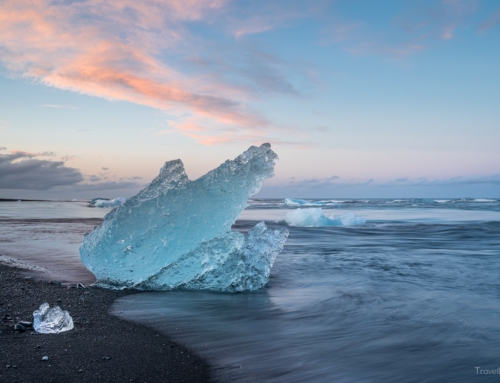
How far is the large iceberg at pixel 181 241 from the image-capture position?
6137mm

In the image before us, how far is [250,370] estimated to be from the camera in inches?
133

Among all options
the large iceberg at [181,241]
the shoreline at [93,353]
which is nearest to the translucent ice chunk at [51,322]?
the shoreline at [93,353]

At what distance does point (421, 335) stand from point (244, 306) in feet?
7.35

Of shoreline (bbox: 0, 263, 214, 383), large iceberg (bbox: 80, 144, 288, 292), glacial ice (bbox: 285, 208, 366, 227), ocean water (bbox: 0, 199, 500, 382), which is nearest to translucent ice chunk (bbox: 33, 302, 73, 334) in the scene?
shoreline (bbox: 0, 263, 214, 383)

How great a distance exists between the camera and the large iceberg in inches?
242

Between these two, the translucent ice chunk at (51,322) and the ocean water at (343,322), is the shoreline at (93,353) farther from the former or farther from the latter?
the ocean water at (343,322)

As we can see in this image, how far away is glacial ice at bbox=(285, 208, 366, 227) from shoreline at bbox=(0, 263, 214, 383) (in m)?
16.0

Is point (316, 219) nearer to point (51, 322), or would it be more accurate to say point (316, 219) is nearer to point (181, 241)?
point (181, 241)

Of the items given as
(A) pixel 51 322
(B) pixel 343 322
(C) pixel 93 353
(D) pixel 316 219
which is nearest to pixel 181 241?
(A) pixel 51 322

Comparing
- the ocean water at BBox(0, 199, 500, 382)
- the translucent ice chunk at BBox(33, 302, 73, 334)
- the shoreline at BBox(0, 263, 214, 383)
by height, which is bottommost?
the ocean water at BBox(0, 199, 500, 382)

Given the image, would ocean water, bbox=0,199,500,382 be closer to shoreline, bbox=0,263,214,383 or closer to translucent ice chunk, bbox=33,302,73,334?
shoreline, bbox=0,263,214,383

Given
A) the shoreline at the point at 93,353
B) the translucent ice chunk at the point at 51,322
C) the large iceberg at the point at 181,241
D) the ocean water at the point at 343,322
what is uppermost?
the large iceberg at the point at 181,241

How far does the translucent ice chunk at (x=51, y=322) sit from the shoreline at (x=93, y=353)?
68mm

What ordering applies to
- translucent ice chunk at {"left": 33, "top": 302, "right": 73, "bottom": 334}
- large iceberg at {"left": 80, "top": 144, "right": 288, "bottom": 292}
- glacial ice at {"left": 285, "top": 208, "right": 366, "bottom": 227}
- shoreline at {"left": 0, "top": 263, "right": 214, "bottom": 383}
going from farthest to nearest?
glacial ice at {"left": 285, "top": 208, "right": 366, "bottom": 227}, large iceberg at {"left": 80, "top": 144, "right": 288, "bottom": 292}, translucent ice chunk at {"left": 33, "top": 302, "right": 73, "bottom": 334}, shoreline at {"left": 0, "top": 263, "right": 214, "bottom": 383}
